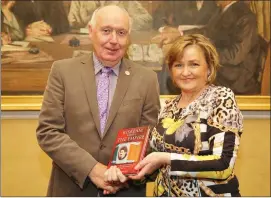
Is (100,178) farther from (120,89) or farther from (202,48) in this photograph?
(202,48)

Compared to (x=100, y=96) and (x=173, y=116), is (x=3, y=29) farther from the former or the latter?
(x=173, y=116)

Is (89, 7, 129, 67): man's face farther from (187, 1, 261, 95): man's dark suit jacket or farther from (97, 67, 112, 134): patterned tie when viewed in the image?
(187, 1, 261, 95): man's dark suit jacket

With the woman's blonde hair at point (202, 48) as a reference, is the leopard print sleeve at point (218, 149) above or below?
below

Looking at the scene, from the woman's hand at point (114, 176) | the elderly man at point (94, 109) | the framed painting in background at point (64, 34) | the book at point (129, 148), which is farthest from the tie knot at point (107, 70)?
the framed painting in background at point (64, 34)

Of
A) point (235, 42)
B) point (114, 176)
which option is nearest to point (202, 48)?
point (114, 176)

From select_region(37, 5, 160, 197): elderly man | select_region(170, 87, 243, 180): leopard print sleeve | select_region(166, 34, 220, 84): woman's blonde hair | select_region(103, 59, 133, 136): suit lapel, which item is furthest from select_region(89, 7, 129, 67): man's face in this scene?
select_region(170, 87, 243, 180): leopard print sleeve

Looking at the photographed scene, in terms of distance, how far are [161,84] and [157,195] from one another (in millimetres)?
2146

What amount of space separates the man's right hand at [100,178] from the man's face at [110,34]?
73 centimetres

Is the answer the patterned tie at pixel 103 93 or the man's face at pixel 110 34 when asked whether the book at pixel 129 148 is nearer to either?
the patterned tie at pixel 103 93

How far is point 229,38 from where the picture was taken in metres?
4.70

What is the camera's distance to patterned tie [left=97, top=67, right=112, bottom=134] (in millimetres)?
2916

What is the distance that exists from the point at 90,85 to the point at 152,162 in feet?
2.61

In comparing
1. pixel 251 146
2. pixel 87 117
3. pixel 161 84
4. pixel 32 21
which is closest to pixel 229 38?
pixel 161 84

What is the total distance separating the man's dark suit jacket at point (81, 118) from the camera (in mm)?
2814
